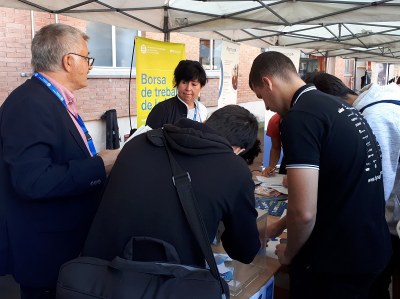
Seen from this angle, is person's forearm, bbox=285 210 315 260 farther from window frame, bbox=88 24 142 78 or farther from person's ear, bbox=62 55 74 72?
window frame, bbox=88 24 142 78

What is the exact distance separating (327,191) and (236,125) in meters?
0.48

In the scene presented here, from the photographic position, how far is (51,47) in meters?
1.42

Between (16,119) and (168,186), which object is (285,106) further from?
(16,119)

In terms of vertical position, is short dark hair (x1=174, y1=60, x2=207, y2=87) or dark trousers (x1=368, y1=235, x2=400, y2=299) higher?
short dark hair (x1=174, y1=60, x2=207, y2=87)

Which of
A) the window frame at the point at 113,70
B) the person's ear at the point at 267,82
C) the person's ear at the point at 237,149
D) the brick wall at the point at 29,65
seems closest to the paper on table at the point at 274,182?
the person's ear at the point at 267,82

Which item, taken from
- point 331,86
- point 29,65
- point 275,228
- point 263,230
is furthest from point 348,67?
point 263,230

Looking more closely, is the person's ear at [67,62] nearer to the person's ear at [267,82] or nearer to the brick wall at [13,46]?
the person's ear at [267,82]

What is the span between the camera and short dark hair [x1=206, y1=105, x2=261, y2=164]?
1.24 meters

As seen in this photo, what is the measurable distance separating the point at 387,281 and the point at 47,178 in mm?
1863

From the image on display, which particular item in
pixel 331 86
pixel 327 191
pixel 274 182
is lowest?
pixel 274 182

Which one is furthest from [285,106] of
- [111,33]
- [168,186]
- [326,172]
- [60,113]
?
[111,33]

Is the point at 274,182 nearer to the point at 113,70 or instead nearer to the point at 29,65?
the point at 29,65

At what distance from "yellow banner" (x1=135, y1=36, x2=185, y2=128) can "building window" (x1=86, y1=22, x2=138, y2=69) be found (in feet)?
9.14

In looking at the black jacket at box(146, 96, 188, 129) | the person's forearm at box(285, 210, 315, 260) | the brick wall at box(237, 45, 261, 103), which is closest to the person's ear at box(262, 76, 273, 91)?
the person's forearm at box(285, 210, 315, 260)
